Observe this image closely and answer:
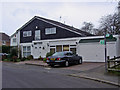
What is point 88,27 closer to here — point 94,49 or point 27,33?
point 27,33

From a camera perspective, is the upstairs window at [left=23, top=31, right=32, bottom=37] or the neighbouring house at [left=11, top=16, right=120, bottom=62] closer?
the neighbouring house at [left=11, top=16, right=120, bottom=62]

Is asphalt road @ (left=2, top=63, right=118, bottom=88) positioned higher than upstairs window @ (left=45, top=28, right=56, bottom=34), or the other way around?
upstairs window @ (left=45, top=28, right=56, bottom=34)

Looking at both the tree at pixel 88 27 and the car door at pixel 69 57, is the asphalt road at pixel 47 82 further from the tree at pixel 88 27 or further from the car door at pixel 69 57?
the tree at pixel 88 27

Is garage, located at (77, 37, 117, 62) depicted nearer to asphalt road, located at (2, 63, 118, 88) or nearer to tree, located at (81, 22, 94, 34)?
asphalt road, located at (2, 63, 118, 88)

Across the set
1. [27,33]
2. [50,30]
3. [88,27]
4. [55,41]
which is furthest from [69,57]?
[88,27]

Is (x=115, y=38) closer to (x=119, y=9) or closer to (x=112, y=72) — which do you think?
(x=119, y=9)

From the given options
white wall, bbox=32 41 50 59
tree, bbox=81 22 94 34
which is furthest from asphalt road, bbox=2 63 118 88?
tree, bbox=81 22 94 34

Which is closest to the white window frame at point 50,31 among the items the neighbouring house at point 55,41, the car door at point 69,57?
the neighbouring house at point 55,41

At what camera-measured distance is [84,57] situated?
63.4 feet

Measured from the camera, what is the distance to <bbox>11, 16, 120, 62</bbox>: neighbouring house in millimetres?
18312

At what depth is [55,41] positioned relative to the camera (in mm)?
22219

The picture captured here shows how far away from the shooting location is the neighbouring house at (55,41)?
18.3 m

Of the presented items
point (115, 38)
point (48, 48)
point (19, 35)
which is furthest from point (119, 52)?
point (19, 35)

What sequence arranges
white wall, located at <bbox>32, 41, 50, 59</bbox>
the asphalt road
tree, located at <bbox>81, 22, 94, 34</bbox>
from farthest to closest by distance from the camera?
tree, located at <bbox>81, 22, 94, 34</bbox>
white wall, located at <bbox>32, 41, 50, 59</bbox>
the asphalt road
